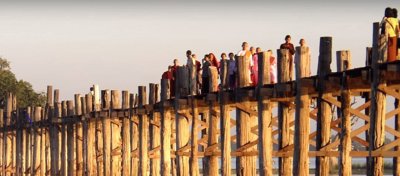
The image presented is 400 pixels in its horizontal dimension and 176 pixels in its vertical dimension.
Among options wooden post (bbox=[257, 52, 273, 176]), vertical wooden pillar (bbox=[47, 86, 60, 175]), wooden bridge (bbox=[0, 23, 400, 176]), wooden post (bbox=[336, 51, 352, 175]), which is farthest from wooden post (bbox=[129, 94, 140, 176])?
wooden post (bbox=[336, 51, 352, 175])

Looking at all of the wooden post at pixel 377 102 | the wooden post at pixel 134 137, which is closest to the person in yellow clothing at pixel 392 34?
the wooden post at pixel 377 102

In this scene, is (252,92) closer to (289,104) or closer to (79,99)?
(289,104)

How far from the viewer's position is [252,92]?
2403cm

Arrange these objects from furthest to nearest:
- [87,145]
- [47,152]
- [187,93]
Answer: [47,152]
[87,145]
[187,93]

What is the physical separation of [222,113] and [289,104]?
251 cm

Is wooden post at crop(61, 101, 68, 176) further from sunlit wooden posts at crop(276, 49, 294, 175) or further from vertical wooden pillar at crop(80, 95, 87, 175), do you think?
sunlit wooden posts at crop(276, 49, 294, 175)

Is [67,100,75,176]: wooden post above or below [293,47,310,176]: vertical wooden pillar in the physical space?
below

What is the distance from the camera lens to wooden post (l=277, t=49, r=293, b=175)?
886 inches

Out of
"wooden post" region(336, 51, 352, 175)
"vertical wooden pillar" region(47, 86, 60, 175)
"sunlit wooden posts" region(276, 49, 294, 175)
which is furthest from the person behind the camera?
"vertical wooden pillar" region(47, 86, 60, 175)

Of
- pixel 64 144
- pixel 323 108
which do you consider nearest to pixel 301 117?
pixel 323 108

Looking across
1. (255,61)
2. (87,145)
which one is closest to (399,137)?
(255,61)

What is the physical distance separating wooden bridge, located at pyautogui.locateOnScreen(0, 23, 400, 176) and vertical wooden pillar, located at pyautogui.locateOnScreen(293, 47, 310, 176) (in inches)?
0.6

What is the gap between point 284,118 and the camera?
916 inches

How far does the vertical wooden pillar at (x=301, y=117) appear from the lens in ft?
70.6
